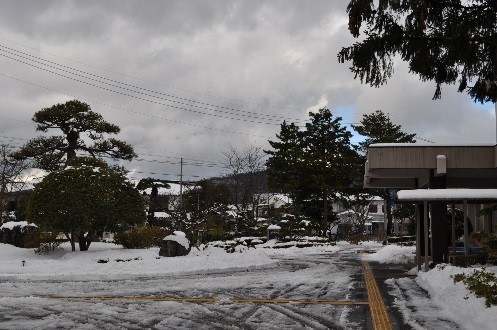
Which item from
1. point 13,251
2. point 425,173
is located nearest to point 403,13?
point 425,173

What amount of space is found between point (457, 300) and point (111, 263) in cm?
1373

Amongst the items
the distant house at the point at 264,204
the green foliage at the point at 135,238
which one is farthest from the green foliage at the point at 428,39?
the distant house at the point at 264,204

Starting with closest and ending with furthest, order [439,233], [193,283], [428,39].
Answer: [428,39], [193,283], [439,233]

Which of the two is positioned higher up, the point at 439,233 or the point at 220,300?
the point at 439,233

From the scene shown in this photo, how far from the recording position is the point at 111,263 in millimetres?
19984

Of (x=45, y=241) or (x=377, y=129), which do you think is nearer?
(x=45, y=241)

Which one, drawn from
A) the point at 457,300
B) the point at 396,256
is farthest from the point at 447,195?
the point at 396,256

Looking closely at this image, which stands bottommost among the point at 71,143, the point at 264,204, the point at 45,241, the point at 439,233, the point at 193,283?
the point at 193,283

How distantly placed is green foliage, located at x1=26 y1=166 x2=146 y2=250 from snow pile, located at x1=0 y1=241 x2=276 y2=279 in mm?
1342

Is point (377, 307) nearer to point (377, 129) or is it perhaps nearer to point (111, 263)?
point (111, 263)

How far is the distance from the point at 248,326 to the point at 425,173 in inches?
576

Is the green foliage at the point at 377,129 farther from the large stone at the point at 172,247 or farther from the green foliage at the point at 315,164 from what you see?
the large stone at the point at 172,247

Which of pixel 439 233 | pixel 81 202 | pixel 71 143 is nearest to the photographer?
pixel 439 233

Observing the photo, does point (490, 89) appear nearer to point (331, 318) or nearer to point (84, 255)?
point (331, 318)
